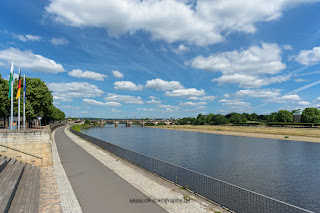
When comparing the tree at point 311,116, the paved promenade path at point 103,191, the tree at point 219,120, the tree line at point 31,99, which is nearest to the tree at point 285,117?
the tree at point 311,116

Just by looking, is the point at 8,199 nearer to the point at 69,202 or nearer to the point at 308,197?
the point at 69,202

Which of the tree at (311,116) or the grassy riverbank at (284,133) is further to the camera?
the tree at (311,116)

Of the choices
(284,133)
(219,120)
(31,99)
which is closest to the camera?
(31,99)

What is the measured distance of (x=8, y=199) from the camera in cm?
1010

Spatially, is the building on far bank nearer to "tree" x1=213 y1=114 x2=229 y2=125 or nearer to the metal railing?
"tree" x1=213 y1=114 x2=229 y2=125

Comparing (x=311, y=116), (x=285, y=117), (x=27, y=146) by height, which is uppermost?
(x=311, y=116)

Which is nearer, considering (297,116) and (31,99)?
(31,99)

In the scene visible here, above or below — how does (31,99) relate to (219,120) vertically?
above

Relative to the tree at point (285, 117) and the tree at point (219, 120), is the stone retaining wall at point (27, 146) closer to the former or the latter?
the tree at point (285, 117)

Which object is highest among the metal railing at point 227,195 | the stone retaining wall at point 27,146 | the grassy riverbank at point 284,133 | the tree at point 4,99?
the tree at point 4,99

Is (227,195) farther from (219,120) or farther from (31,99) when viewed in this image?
(219,120)

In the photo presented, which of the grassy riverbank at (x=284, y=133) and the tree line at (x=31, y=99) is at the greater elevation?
the tree line at (x=31, y=99)

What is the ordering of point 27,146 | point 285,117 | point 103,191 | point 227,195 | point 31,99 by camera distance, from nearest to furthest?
point 227,195 → point 103,191 → point 27,146 → point 31,99 → point 285,117

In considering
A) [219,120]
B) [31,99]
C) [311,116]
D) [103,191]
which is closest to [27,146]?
[103,191]
